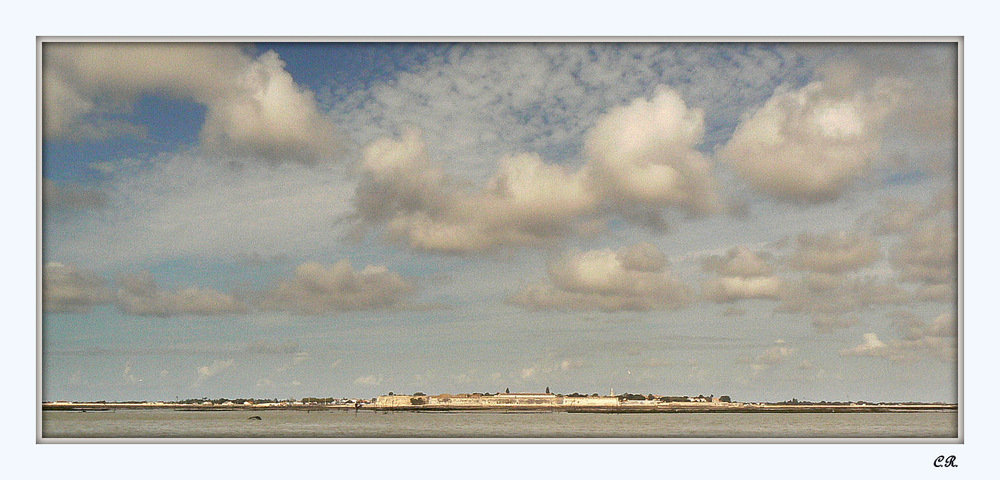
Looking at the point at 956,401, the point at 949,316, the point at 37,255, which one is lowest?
the point at 956,401

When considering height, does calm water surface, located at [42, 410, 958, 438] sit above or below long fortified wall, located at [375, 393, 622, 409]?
below

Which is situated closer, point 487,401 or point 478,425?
point 487,401

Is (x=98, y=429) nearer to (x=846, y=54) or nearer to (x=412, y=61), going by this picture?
(x=412, y=61)

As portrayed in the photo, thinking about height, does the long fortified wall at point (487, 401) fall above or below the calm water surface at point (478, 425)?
above

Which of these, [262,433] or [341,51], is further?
[262,433]

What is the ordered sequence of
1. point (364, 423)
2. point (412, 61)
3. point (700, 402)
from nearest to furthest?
point (412, 61)
point (700, 402)
point (364, 423)

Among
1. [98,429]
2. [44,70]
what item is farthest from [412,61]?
[98,429]

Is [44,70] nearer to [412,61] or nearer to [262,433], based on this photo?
[412,61]

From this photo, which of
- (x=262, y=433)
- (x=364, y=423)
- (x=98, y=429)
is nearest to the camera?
(x=98, y=429)

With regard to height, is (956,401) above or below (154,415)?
above

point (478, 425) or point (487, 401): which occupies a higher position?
point (487, 401)
